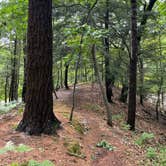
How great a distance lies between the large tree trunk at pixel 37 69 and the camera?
5727 mm

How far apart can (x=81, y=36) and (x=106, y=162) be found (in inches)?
147

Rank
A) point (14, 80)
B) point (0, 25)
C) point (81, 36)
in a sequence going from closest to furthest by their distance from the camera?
point (81, 36)
point (0, 25)
point (14, 80)

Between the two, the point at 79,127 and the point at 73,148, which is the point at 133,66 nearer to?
the point at 79,127

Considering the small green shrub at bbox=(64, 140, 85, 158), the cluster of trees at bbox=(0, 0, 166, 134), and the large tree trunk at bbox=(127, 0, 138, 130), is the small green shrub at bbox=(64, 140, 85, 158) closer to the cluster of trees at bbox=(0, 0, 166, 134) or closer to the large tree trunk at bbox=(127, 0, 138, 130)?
the cluster of trees at bbox=(0, 0, 166, 134)

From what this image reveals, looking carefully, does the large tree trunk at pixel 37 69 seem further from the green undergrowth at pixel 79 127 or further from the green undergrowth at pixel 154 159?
the green undergrowth at pixel 154 159

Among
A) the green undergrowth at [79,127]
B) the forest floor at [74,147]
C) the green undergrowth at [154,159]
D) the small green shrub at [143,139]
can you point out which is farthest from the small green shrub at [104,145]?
the small green shrub at [143,139]

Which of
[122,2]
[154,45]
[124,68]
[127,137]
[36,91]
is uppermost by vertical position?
[122,2]

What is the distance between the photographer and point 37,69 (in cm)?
576

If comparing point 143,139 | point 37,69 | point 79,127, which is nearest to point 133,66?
point 143,139

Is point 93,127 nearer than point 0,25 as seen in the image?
Yes

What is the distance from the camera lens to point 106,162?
554 cm

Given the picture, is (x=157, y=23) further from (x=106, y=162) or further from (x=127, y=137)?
(x=106, y=162)

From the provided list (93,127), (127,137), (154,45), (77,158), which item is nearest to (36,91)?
(77,158)

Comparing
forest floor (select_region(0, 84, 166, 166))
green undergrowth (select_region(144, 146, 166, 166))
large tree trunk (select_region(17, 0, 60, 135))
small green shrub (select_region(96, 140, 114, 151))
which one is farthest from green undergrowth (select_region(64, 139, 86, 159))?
green undergrowth (select_region(144, 146, 166, 166))
